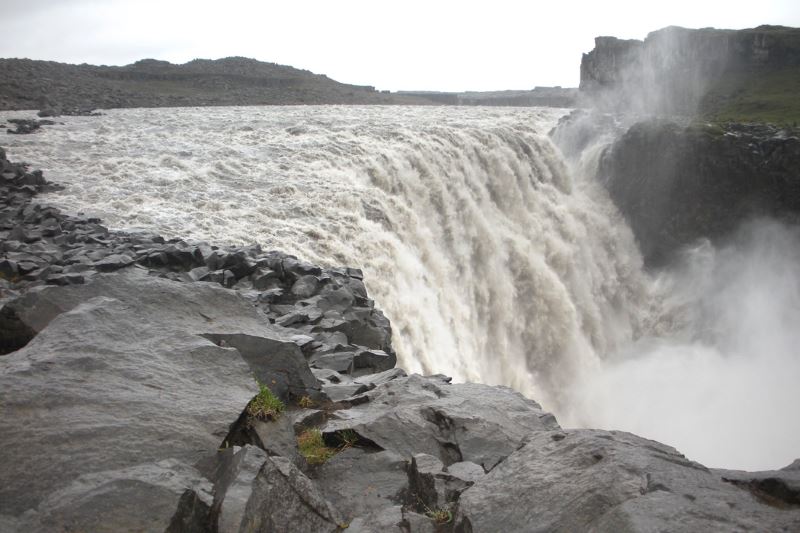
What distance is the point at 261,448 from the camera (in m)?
6.09

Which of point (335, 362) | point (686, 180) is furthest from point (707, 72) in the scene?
point (335, 362)

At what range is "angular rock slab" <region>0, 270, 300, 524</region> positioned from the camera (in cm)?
500

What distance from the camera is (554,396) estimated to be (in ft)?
103

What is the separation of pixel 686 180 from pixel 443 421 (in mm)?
39684

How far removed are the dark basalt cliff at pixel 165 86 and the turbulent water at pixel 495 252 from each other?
13.2 m

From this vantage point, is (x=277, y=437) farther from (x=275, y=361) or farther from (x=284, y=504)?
(x=275, y=361)

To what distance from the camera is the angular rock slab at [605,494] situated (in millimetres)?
4398

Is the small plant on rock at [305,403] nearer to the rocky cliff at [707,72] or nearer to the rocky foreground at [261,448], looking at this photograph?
the rocky foreground at [261,448]

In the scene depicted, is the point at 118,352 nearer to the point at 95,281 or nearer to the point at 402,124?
the point at 95,281

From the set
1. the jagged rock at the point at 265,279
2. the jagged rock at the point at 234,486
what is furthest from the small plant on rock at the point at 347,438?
the jagged rock at the point at 265,279

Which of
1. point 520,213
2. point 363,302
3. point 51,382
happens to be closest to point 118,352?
point 51,382

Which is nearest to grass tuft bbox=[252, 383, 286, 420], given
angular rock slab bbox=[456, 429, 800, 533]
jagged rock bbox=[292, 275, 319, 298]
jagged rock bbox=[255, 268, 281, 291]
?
angular rock slab bbox=[456, 429, 800, 533]

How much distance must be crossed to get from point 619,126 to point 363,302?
3918 centimetres

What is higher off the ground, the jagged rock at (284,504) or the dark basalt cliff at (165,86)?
the dark basalt cliff at (165,86)
